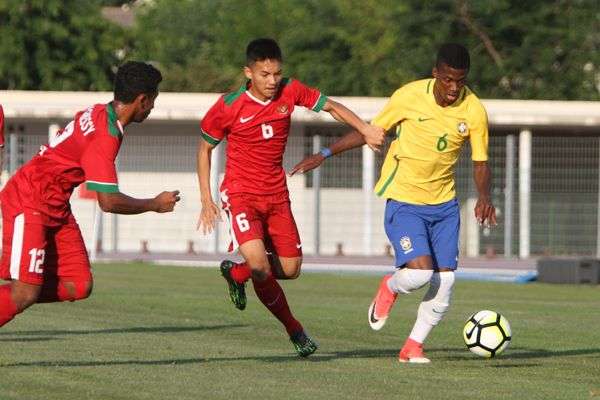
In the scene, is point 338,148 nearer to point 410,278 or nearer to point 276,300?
point 410,278

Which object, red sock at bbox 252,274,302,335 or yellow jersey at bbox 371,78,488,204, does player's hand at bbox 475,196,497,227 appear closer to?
yellow jersey at bbox 371,78,488,204

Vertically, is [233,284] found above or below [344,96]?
below

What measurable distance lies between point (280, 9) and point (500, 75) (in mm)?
20440

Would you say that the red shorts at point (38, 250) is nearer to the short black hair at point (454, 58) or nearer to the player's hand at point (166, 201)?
the player's hand at point (166, 201)

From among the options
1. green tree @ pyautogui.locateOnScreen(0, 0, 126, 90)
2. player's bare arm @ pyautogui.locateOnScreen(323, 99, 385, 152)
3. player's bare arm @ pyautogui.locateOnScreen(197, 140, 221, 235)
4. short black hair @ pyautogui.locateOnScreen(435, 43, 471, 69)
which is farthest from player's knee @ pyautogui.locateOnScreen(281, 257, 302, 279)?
green tree @ pyautogui.locateOnScreen(0, 0, 126, 90)

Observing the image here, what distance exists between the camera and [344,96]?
56.8 m

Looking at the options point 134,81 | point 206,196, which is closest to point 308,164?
point 206,196

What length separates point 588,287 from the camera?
26.4 metres

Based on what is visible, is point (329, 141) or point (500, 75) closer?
point (329, 141)

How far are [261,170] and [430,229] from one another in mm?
1306

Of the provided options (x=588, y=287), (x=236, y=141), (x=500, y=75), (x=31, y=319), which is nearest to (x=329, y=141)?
(x=588, y=287)

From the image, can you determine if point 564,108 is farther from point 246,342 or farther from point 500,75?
point 246,342

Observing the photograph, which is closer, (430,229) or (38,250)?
(38,250)

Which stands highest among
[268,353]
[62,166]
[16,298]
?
[62,166]
